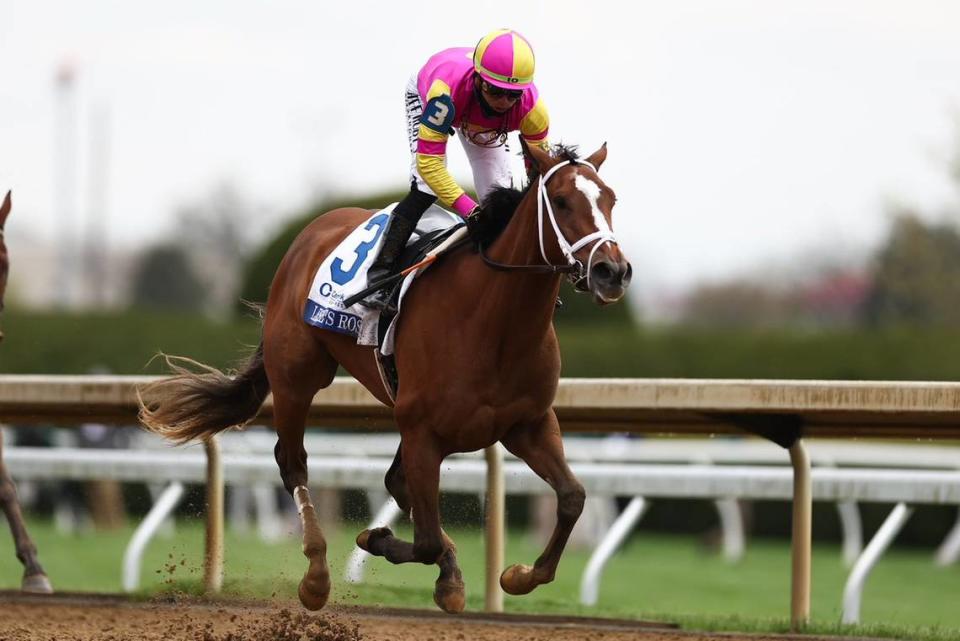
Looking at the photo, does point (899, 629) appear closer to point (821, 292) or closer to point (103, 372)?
point (103, 372)

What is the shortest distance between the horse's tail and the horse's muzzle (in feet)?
7.05

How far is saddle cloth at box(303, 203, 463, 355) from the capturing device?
523 centimetres

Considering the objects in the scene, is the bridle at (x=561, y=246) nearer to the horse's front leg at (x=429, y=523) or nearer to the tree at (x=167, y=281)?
the horse's front leg at (x=429, y=523)

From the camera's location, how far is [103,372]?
1418cm

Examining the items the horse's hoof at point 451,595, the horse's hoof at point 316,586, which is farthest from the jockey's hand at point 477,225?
the horse's hoof at point 316,586

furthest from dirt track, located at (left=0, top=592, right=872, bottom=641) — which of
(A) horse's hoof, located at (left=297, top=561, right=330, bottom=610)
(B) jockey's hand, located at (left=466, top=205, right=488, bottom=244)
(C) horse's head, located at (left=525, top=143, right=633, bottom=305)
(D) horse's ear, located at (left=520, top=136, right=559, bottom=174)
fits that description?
(D) horse's ear, located at (left=520, top=136, right=559, bottom=174)

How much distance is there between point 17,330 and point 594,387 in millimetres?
10566

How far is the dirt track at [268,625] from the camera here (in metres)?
5.34

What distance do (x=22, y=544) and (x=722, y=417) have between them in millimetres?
3129

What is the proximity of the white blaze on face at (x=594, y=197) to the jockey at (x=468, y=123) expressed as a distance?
0.44 m

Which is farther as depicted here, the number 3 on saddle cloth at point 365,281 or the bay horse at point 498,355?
the number 3 on saddle cloth at point 365,281

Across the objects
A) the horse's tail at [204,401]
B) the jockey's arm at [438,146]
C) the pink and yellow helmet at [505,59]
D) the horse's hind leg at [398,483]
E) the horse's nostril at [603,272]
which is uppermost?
the pink and yellow helmet at [505,59]

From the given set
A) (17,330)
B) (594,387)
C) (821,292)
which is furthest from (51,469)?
(821,292)

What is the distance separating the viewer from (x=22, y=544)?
6.94 m
